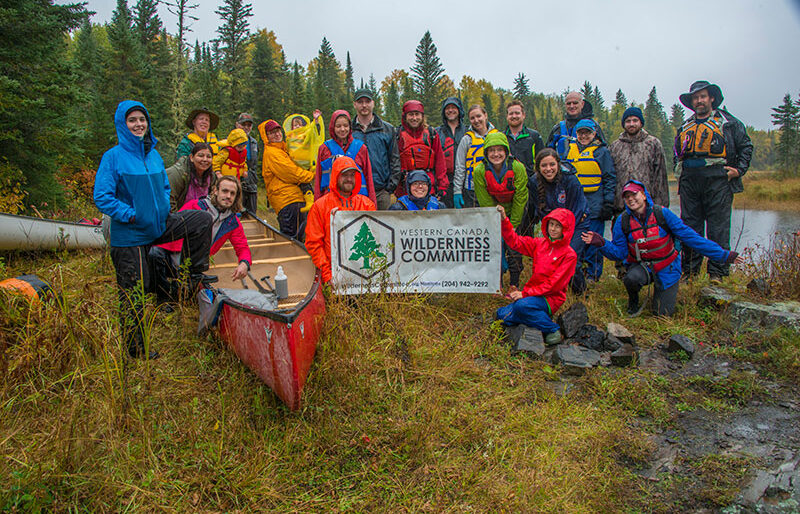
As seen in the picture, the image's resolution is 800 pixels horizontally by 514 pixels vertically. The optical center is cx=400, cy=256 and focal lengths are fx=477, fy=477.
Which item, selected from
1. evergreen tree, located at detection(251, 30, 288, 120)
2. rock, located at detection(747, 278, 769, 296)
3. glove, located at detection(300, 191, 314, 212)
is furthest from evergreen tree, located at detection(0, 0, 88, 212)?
evergreen tree, located at detection(251, 30, 288, 120)

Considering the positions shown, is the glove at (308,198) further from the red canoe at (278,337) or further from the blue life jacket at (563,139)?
the blue life jacket at (563,139)

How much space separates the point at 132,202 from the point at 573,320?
13.7 ft

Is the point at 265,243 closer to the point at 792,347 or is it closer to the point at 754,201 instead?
the point at 792,347

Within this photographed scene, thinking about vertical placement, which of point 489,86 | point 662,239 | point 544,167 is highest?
point 489,86

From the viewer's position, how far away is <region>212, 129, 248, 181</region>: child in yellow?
7.52m

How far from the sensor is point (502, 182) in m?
5.53

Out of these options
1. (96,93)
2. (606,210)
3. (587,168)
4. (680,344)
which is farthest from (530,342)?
(96,93)

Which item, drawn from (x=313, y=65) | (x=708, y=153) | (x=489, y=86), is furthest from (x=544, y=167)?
(x=313, y=65)

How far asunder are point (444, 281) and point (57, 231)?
5802 millimetres

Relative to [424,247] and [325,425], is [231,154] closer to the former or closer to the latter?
[424,247]

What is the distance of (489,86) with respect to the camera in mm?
91250

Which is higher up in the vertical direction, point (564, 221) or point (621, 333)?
point (564, 221)

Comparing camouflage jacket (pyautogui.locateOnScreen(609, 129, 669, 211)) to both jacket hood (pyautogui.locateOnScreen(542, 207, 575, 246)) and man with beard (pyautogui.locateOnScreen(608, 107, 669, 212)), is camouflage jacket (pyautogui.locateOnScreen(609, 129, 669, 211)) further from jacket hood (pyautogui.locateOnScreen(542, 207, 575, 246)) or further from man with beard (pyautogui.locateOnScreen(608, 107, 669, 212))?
jacket hood (pyautogui.locateOnScreen(542, 207, 575, 246))

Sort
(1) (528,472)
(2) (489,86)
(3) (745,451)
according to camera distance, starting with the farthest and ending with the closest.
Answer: (2) (489,86) < (3) (745,451) < (1) (528,472)
